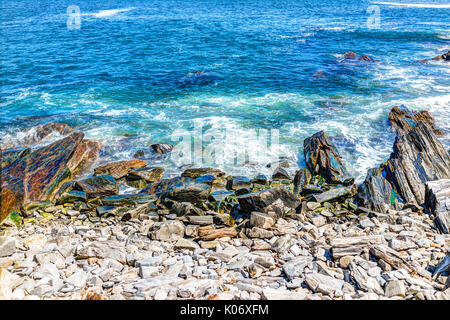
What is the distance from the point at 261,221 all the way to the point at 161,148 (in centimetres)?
952

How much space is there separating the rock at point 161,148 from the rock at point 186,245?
368 inches

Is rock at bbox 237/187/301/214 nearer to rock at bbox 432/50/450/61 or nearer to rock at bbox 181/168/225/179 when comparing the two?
rock at bbox 181/168/225/179

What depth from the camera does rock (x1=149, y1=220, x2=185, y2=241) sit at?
10.9 m

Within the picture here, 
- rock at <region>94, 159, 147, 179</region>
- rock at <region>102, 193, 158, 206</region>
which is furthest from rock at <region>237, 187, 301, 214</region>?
rock at <region>94, 159, 147, 179</region>

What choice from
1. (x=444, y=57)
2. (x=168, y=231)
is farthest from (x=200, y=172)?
(x=444, y=57)

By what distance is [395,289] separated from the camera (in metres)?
7.61

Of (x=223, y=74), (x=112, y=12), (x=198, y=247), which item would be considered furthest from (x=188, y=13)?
(x=198, y=247)

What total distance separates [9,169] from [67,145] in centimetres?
290

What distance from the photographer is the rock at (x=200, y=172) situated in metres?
16.3

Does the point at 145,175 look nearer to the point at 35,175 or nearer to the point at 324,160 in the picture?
the point at 35,175

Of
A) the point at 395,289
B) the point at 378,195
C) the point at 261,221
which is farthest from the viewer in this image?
the point at 378,195

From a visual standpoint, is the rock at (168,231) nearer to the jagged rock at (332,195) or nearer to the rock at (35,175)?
the jagged rock at (332,195)

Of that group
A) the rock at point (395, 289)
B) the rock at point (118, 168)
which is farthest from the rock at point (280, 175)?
the rock at point (395, 289)
